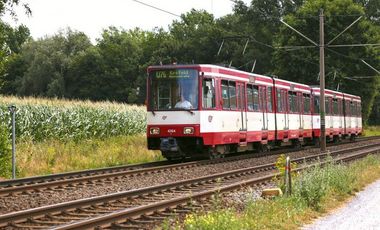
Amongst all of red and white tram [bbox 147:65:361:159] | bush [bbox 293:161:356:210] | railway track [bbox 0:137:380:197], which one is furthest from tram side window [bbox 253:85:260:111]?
bush [bbox 293:161:356:210]

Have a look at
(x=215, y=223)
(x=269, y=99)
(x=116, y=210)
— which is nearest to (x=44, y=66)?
(x=269, y=99)

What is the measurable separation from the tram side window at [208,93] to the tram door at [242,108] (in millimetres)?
2530

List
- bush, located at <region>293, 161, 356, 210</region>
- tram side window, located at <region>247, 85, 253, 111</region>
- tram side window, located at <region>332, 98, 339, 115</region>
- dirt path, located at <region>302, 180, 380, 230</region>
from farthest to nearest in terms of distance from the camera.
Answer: tram side window, located at <region>332, 98, 339, 115</region>
tram side window, located at <region>247, 85, 253, 111</region>
bush, located at <region>293, 161, 356, 210</region>
dirt path, located at <region>302, 180, 380, 230</region>

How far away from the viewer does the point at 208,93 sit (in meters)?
22.4

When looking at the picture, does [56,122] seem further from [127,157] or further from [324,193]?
[324,193]

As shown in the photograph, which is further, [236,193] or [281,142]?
[281,142]

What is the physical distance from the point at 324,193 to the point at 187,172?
720cm

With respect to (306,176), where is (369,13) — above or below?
above

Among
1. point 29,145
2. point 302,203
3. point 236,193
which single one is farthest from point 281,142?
point 302,203

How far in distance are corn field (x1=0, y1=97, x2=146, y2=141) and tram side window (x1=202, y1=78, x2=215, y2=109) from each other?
7531mm

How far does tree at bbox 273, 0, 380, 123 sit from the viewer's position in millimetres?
57625

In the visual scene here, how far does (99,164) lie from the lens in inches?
934

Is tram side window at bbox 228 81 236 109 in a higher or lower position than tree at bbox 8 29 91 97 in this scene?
lower

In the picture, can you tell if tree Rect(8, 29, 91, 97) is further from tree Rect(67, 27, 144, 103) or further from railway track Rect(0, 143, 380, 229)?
railway track Rect(0, 143, 380, 229)
